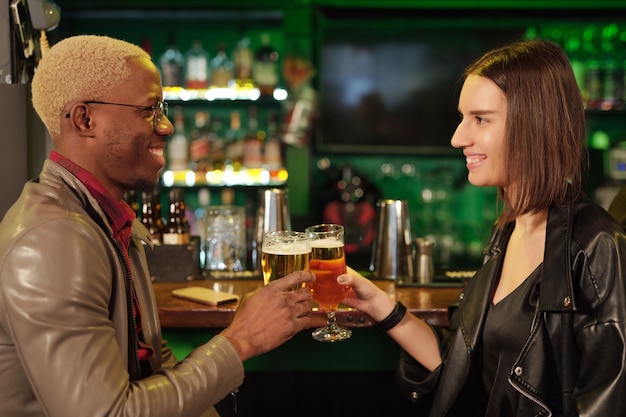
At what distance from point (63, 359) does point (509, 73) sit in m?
1.20

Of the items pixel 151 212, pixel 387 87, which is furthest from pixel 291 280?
pixel 387 87

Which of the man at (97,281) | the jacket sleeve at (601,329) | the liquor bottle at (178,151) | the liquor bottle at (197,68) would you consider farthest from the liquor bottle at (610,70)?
the man at (97,281)

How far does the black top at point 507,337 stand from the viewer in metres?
1.73

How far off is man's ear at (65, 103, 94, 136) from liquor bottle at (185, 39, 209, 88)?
148 inches

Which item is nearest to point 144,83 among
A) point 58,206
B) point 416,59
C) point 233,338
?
point 58,206

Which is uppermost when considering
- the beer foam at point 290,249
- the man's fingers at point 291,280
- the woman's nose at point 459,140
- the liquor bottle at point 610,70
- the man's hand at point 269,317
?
the liquor bottle at point 610,70

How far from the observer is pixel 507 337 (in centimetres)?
177

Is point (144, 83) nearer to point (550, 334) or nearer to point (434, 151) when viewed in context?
point (550, 334)

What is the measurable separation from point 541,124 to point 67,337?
116 centimetres

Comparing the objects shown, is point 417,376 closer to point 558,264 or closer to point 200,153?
point 558,264

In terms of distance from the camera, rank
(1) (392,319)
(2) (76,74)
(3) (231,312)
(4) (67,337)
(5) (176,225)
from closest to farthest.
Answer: (4) (67,337) < (2) (76,74) < (1) (392,319) < (3) (231,312) < (5) (176,225)

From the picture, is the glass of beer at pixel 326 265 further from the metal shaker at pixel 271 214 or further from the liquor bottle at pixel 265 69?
the liquor bottle at pixel 265 69

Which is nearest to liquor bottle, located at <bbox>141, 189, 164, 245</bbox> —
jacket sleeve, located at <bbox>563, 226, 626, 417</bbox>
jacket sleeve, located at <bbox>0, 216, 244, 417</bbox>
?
jacket sleeve, located at <bbox>0, 216, 244, 417</bbox>

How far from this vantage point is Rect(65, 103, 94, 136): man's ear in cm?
155
